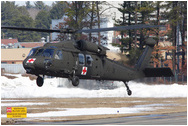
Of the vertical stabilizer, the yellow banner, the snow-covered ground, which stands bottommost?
the snow-covered ground

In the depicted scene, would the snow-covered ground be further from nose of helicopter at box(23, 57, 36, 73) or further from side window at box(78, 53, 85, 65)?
nose of helicopter at box(23, 57, 36, 73)

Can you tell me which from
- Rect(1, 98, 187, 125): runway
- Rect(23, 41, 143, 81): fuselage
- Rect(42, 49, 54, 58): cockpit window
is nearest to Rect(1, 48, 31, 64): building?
Rect(1, 98, 187, 125): runway

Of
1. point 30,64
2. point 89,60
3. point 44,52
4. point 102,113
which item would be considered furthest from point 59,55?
point 102,113

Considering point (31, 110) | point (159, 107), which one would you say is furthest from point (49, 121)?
point (159, 107)

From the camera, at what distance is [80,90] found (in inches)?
2288

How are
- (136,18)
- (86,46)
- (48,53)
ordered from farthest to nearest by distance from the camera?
1. (136,18)
2. (86,46)
3. (48,53)

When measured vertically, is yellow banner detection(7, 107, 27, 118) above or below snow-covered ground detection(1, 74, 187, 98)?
above

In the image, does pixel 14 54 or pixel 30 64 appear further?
pixel 14 54

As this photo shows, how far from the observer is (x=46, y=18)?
614 ft

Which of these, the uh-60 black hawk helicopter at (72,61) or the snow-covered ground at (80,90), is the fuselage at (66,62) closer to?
the uh-60 black hawk helicopter at (72,61)

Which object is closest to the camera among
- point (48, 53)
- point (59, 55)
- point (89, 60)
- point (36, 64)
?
point (36, 64)

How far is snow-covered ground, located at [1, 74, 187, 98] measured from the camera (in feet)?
185

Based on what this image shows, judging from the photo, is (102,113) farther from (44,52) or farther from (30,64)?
(30,64)

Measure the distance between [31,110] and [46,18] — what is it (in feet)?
492
